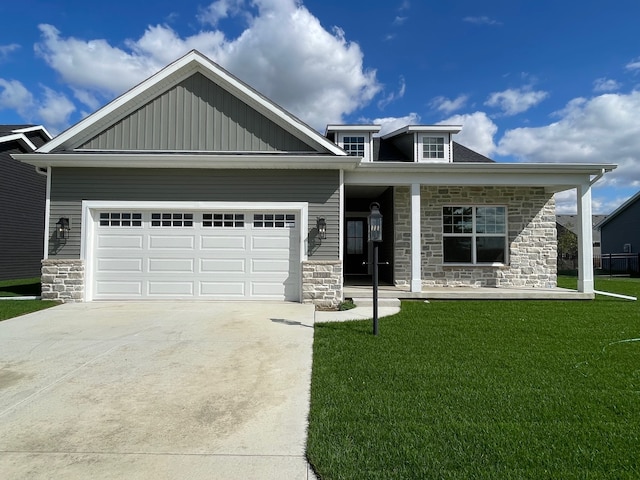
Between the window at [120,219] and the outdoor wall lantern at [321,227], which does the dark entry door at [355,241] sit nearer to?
the outdoor wall lantern at [321,227]

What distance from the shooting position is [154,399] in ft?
12.4

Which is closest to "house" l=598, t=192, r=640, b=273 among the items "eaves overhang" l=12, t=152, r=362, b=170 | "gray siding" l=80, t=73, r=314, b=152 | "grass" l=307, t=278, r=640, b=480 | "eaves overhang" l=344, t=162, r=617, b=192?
"eaves overhang" l=344, t=162, r=617, b=192

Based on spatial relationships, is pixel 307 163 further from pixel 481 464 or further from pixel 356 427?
pixel 481 464

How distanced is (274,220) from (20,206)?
12.5 m

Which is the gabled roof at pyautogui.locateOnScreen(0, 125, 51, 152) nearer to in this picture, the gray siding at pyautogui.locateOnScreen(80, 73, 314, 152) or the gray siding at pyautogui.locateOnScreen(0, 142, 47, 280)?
the gray siding at pyautogui.locateOnScreen(0, 142, 47, 280)

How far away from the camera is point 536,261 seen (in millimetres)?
11430

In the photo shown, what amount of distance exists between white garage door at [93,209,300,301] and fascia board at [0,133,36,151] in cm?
875

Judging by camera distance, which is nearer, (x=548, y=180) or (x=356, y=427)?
(x=356, y=427)

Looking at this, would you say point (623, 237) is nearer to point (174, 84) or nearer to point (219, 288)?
point (219, 288)

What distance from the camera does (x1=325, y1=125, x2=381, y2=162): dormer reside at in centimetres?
Result: 1248

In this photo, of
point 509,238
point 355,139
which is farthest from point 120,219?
point 509,238

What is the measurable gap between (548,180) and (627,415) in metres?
7.93

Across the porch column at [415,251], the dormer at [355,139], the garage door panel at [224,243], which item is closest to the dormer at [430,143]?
the dormer at [355,139]

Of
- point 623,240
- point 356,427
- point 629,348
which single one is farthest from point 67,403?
point 623,240
